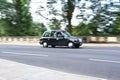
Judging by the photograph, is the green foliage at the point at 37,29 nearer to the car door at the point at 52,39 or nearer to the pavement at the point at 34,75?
the car door at the point at 52,39

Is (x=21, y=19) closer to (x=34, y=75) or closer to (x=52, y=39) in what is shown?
(x=52, y=39)

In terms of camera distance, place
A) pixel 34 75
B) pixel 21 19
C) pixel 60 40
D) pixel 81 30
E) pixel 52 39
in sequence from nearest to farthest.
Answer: pixel 34 75 → pixel 60 40 → pixel 52 39 → pixel 81 30 → pixel 21 19

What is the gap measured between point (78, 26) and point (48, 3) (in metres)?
5.13

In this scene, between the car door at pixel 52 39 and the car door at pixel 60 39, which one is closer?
the car door at pixel 60 39

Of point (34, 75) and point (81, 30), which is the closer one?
point (34, 75)

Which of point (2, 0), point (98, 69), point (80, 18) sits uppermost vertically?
point (2, 0)

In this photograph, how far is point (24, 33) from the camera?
59.0 m

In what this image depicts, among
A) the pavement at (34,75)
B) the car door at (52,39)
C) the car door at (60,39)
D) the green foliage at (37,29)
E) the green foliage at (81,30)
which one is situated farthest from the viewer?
the green foliage at (37,29)

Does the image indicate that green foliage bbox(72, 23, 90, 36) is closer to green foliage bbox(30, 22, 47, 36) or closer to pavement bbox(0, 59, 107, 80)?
green foliage bbox(30, 22, 47, 36)

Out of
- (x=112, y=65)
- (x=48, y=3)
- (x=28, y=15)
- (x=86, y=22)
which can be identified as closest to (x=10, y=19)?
(x=28, y=15)

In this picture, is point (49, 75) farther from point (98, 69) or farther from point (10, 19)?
point (10, 19)

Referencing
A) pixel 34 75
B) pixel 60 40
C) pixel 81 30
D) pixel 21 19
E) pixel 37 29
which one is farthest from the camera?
pixel 37 29

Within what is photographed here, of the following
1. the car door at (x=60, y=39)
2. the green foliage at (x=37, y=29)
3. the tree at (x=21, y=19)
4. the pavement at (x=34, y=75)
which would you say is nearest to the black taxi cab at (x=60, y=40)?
the car door at (x=60, y=39)

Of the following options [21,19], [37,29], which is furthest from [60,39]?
[37,29]
